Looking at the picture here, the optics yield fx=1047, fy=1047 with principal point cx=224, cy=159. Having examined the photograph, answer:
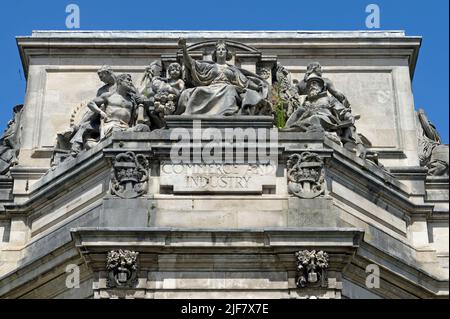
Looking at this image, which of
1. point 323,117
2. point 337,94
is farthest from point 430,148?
point 323,117

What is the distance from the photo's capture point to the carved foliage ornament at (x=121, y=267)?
17.3 meters

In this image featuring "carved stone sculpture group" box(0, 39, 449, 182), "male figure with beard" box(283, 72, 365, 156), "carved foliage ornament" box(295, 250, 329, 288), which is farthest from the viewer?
"male figure with beard" box(283, 72, 365, 156)

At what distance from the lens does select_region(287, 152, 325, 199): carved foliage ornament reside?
1838 cm

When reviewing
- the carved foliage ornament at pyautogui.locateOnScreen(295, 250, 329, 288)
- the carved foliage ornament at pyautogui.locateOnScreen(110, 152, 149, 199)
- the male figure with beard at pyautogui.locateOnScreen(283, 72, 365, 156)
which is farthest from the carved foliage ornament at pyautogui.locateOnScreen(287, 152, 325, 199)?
the carved foliage ornament at pyautogui.locateOnScreen(110, 152, 149, 199)

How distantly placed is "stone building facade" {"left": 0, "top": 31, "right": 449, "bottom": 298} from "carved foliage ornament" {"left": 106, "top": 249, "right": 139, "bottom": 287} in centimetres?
2

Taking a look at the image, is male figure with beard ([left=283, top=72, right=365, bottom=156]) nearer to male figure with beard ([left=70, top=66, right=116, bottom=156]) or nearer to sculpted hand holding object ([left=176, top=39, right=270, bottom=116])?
sculpted hand holding object ([left=176, top=39, right=270, bottom=116])

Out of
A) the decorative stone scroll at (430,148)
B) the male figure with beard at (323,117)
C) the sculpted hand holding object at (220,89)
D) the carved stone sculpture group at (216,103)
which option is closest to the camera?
the sculpted hand holding object at (220,89)

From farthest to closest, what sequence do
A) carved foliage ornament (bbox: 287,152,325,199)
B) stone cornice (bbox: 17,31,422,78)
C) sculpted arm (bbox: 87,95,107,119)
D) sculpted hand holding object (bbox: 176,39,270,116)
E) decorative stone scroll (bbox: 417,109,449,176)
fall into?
stone cornice (bbox: 17,31,422,78) → decorative stone scroll (bbox: 417,109,449,176) → sculpted arm (bbox: 87,95,107,119) → sculpted hand holding object (bbox: 176,39,270,116) → carved foliage ornament (bbox: 287,152,325,199)

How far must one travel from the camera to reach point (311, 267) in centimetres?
1728

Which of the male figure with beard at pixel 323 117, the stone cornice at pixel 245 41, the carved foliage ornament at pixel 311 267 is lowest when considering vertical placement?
the carved foliage ornament at pixel 311 267

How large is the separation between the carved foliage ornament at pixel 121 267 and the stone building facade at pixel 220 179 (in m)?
0.02

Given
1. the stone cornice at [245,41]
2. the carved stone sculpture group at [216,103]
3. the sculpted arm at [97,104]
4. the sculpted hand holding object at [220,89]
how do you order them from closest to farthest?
the sculpted hand holding object at [220,89] < the carved stone sculpture group at [216,103] < the sculpted arm at [97,104] < the stone cornice at [245,41]

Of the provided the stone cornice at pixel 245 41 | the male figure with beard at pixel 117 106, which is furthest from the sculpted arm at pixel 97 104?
the stone cornice at pixel 245 41

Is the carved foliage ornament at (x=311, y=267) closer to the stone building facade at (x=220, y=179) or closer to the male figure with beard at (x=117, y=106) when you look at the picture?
the stone building facade at (x=220, y=179)
